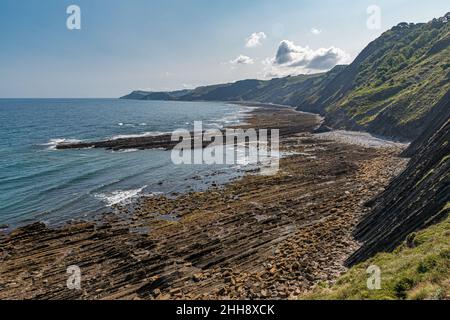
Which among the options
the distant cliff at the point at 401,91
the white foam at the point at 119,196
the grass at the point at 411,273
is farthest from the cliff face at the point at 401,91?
the grass at the point at 411,273

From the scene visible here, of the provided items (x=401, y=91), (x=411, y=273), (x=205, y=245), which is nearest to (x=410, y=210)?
(x=411, y=273)

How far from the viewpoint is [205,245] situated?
1111 inches

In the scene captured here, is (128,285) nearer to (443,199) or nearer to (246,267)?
(246,267)

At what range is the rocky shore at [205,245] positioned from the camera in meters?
A: 22.3

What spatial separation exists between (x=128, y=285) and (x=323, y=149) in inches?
2201

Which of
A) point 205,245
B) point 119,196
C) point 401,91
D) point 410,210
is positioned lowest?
point 205,245

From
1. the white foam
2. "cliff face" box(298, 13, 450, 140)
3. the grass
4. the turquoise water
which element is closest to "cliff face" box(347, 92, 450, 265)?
the grass

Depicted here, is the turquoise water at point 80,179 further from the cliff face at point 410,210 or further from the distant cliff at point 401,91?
the distant cliff at point 401,91

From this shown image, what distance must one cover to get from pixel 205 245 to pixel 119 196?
65.9 ft

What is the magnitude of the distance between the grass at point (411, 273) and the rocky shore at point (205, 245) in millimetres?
4339

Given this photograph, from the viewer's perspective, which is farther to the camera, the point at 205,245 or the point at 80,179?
the point at 80,179

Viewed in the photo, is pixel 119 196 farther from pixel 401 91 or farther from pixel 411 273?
pixel 401 91

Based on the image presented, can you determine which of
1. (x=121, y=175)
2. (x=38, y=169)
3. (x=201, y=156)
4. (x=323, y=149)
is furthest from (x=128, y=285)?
(x=323, y=149)

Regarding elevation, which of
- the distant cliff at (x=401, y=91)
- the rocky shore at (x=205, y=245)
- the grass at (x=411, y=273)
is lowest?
the rocky shore at (x=205, y=245)
